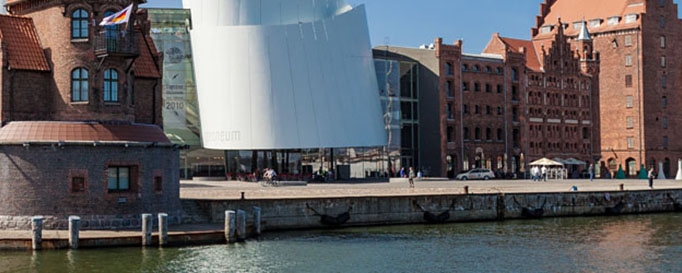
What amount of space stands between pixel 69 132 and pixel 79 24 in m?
4.76

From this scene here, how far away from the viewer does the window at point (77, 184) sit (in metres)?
35.0

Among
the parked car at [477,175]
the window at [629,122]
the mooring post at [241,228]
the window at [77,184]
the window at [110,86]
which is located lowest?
the mooring post at [241,228]

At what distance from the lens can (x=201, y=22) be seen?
237ft

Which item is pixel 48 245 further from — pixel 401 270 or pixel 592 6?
pixel 592 6

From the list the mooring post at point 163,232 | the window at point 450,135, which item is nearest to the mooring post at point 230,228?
the mooring post at point 163,232

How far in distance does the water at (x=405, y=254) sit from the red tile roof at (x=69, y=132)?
528 centimetres

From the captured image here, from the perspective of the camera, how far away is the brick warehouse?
114 ft

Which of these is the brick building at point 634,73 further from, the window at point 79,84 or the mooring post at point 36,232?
the mooring post at point 36,232

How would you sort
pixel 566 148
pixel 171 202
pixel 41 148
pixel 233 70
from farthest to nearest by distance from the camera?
pixel 566 148
pixel 233 70
pixel 171 202
pixel 41 148

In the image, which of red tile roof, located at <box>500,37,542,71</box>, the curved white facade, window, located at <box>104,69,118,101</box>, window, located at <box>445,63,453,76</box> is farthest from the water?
red tile roof, located at <box>500,37,542,71</box>

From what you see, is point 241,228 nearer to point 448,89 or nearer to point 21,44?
point 21,44

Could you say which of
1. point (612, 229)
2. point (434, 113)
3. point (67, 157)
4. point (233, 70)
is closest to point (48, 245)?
point (67, 157)

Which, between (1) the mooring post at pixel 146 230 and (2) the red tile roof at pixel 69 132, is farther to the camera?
(2) the red tile roof at pixel 69 132

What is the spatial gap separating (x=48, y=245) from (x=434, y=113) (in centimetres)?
5783
